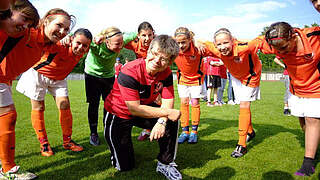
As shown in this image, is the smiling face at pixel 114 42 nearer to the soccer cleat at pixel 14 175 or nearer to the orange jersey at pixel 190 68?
the orange jersey at pixel 190 68

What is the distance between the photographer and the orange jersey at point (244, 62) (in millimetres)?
3902

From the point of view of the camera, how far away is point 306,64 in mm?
3152

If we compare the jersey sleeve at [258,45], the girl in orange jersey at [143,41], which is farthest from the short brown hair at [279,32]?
the girl in orange jersey at [143,41]

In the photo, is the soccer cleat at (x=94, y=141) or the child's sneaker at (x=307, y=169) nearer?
the child's sneaker at (x=307, y=169)

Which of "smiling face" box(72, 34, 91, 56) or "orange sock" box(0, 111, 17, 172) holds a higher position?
"smiling face" box(72, 34, 91, 56)

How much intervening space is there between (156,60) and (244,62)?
202 cm

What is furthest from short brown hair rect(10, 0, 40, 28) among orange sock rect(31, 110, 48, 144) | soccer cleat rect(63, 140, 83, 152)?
soccer cleat rect(63, 140, 83, 152)

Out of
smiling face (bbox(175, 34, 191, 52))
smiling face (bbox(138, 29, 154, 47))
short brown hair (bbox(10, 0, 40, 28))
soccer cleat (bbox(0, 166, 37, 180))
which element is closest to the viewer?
short brown hair (bbox(10, 0, 40, 28))

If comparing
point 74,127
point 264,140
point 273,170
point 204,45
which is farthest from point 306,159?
point 74,127

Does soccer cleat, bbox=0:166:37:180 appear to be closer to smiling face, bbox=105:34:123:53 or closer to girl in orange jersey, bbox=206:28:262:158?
smiling face, bbox=105:34:123:53

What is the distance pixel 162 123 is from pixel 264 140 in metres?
2.86

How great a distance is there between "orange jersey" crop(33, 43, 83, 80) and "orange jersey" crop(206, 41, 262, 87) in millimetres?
2546

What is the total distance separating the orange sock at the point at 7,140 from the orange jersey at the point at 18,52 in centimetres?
45

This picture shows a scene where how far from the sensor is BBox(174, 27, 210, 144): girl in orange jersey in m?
4.66
